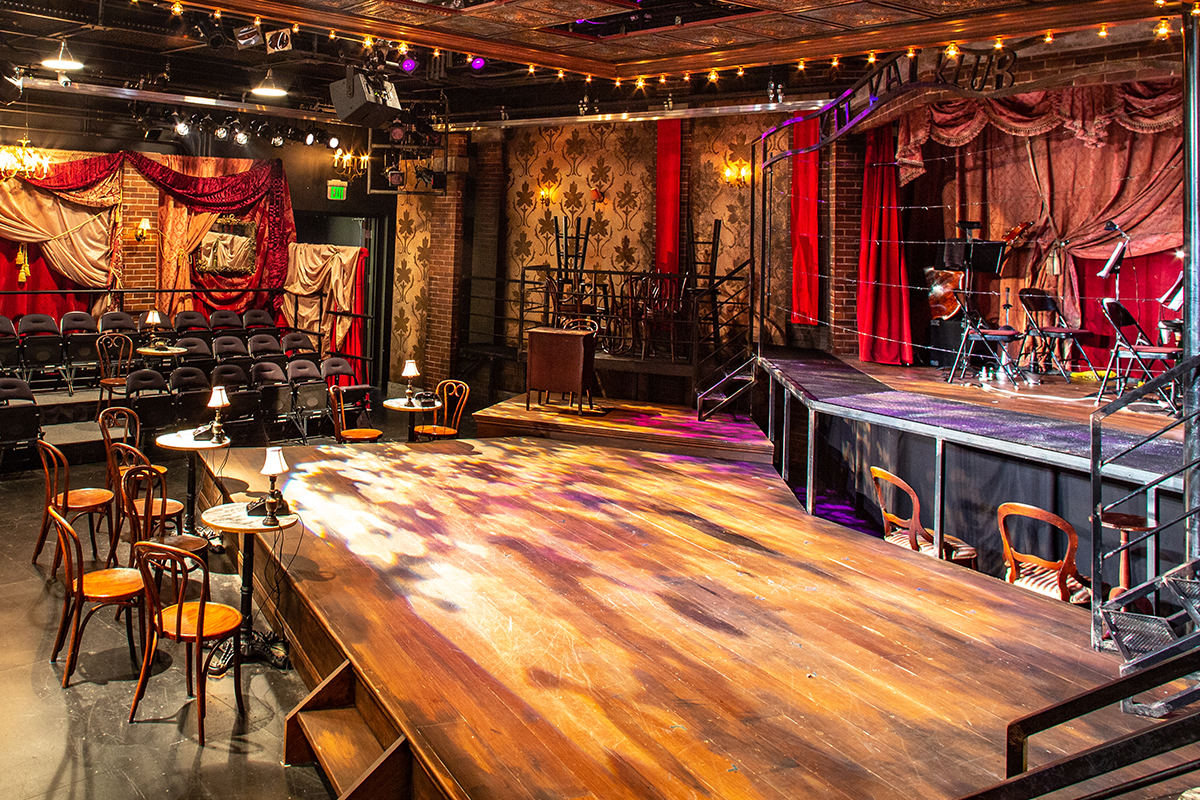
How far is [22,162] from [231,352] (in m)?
3.18

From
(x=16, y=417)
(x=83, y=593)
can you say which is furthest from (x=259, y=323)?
(x=83, y=593)

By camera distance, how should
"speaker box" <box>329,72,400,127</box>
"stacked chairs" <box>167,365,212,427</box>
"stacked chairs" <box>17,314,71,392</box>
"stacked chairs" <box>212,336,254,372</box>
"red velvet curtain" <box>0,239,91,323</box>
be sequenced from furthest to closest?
"red velvet curtain" <box>0,239,91,323</box>, "stacked chairs" <box>212,336,254,372</box>, "stacked chairs" <box>17,314,71,392</box>, "stacked chairs" <box>167,365,212,427</box>, "speaker box" <box>329,72,400,127</box>

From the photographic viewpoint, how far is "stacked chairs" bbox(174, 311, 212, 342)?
11.6m

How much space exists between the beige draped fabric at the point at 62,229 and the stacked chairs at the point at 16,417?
11.7ft

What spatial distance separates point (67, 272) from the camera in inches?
451

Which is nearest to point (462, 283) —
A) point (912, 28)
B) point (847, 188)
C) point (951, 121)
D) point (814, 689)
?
point (847, 188)

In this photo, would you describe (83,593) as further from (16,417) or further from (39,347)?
(39,347)

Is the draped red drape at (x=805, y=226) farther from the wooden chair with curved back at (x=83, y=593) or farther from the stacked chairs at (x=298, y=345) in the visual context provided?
→ the wooden chair with curved back at (x=83, y=593)

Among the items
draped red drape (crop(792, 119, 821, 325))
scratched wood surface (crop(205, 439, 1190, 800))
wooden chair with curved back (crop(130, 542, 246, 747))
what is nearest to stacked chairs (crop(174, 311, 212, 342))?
scratched wood surface (crop(205, 439, 1190, 800))

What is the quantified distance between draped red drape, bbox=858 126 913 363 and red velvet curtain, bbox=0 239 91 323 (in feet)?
28.8

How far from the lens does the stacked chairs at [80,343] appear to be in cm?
1032

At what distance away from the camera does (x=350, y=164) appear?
13.6 m

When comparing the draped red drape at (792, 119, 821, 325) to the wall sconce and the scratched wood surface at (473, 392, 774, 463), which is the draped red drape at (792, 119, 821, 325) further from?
the scratched wood surface at (473, 392, 774, 463)

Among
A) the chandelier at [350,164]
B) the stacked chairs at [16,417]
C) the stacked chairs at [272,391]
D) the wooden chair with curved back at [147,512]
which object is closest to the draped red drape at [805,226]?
the stacked chairs at [272,391]
